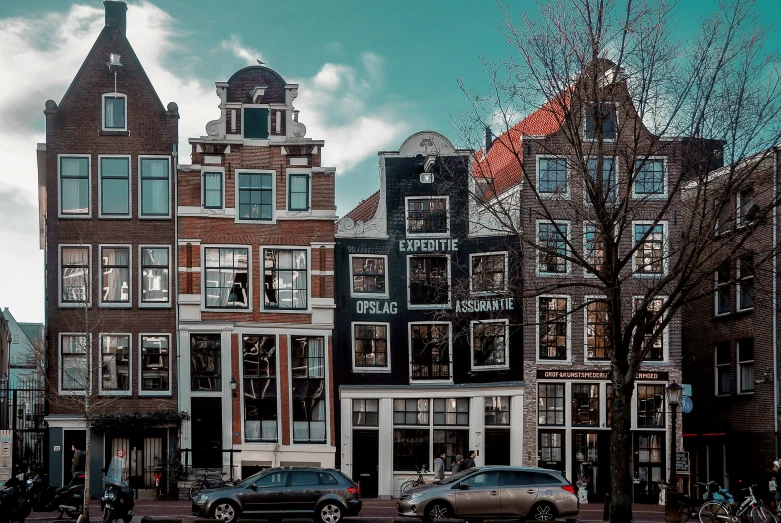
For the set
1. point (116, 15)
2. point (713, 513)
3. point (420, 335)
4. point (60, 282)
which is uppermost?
point (116, 15)

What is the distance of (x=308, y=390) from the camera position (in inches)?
1570

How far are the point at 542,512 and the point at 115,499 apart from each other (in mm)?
11086

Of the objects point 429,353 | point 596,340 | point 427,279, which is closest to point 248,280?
point 427,279

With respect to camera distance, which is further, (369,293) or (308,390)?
(369,293)

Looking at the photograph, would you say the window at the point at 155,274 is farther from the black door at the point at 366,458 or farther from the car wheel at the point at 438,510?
the car wheel at the point at 438,510

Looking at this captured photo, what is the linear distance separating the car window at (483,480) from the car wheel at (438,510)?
0.82m

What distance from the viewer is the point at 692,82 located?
1114 inches

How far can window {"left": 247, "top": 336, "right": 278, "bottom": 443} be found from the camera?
1554 inches

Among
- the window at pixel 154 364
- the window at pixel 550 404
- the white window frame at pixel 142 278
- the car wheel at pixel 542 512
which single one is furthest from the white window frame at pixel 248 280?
the car wheel at pixel 542 512

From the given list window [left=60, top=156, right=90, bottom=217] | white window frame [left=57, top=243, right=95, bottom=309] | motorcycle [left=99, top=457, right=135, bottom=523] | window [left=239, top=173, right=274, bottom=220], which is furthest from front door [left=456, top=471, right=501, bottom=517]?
window [left=60, top=156, right=90, bottom=217]

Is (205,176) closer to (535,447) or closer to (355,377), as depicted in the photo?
(355,377)

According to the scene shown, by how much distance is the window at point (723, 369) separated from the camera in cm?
4125

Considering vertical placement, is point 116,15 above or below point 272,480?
above

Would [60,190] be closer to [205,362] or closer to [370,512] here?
[205,362]
